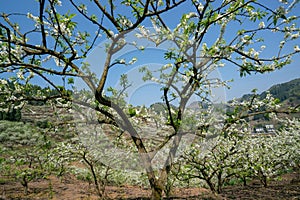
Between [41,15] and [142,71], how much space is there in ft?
6.84

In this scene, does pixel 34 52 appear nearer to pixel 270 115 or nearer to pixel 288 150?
pixel 270 115

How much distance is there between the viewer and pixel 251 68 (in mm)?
4145

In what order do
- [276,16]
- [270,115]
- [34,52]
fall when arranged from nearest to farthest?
[276,16], [34,52], [270,115]

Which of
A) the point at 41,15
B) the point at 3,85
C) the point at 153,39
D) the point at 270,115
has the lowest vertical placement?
the point at 270,115

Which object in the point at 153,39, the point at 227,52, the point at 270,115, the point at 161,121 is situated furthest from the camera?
the point at 161,121

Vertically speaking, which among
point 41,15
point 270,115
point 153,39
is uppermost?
point 153,39

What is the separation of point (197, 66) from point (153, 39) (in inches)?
38.1

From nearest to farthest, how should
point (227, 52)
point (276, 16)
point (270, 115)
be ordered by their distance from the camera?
point (276, 16)
point (227, 52)
point (270, 115)

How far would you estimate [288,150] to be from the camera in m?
15.6

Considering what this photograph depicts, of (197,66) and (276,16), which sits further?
(197,66)

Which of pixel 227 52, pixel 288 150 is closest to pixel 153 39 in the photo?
pixel 227 52

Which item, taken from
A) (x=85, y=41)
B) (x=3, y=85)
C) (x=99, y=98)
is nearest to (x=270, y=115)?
(x=99, y=98)

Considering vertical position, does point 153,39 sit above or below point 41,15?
above

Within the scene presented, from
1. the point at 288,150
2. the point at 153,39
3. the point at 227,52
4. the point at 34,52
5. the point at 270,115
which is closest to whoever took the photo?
the point at 34,52
